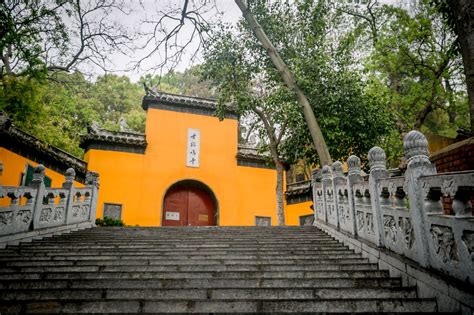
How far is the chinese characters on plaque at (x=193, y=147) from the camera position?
14734 millimetres

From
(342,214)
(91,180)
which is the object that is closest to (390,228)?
(342,214)

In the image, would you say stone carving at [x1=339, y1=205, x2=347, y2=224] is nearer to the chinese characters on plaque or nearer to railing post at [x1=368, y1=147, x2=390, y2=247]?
railing post at [x1=368, y1=147, x2=390, y2=247]

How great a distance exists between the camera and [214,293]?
117 inches

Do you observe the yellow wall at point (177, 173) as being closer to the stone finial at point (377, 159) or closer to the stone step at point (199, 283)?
the stone step at point (199, 283)

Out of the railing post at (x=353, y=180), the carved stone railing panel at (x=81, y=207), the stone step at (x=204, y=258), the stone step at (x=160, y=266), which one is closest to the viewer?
the stone step at (x=160, y=266)

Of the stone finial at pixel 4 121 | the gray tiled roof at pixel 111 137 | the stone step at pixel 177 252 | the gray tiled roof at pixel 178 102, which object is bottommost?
the stone step at pixel 177 252

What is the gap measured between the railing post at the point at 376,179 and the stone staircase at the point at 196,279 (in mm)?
440

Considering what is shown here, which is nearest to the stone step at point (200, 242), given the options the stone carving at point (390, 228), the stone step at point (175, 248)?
the stone step at point (175, 248)

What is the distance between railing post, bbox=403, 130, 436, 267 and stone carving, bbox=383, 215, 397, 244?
473 mm

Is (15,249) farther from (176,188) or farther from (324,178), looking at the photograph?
(176,188)

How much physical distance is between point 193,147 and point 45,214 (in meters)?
9.03

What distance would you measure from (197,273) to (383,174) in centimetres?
254

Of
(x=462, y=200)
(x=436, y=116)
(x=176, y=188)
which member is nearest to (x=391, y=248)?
(x=462, y=200)

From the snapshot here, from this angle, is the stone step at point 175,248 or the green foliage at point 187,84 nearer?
the stone step at point 175,248
